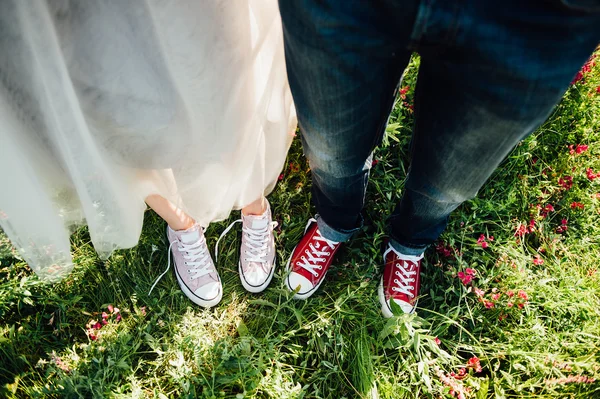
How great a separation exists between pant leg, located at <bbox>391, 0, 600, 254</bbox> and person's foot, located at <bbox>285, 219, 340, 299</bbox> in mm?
711

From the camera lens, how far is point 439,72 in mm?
858

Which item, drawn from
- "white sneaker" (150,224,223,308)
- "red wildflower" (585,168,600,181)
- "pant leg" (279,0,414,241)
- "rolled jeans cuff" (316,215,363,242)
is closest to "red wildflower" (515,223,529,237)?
"red wildflower" (585,168,600,181)

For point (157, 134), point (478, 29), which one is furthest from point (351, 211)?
point (478, 29)

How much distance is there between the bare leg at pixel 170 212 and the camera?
143 cm

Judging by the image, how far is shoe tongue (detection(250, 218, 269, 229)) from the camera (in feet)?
5.51

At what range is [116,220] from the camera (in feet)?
4.04

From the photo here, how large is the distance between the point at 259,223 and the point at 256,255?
0.15 meters

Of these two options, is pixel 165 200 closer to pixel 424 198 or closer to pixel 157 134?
pixel 157 134

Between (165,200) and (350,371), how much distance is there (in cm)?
96

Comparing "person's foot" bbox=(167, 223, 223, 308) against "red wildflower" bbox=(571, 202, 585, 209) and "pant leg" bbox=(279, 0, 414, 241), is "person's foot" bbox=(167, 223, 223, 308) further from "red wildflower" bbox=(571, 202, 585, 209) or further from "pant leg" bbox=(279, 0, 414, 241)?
"red wildflower" bbox=(571, 202, 585, 209)

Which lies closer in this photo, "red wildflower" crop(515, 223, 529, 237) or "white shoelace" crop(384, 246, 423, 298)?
"white shoelace" crop(384, 246, 423, 298)

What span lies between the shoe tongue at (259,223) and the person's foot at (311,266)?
21cm

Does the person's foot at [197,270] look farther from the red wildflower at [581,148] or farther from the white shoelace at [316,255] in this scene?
the red wildflower at [581,148]

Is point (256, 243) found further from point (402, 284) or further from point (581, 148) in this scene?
point (581, 148)
